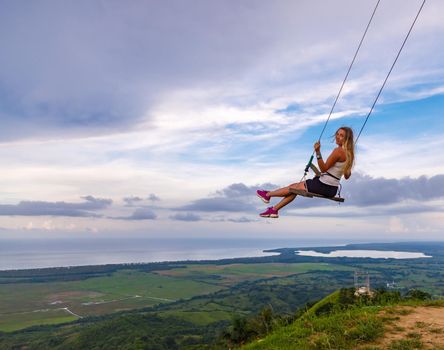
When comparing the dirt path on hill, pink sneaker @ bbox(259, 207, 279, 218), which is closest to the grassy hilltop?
the dirt path on hill

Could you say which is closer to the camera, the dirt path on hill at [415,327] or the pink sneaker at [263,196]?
the dirt path on hill at [415,327]

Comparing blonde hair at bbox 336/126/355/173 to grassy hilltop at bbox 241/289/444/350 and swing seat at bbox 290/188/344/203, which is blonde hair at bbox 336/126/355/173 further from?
grassy hilltop at bbox 241/289/444/350

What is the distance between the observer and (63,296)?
151 m

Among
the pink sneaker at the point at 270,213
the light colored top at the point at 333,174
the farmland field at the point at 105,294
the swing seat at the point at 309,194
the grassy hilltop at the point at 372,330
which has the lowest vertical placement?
the farmland field at the point at 105,294

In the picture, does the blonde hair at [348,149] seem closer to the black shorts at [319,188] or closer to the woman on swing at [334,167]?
the woman on swing at [334,167]

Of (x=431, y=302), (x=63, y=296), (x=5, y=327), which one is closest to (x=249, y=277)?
(x=63, y=296)

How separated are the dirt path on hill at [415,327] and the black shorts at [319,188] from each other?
2.88 metres

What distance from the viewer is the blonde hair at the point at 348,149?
8750mm

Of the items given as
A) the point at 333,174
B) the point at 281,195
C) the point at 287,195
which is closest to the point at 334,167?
the point at 333,174

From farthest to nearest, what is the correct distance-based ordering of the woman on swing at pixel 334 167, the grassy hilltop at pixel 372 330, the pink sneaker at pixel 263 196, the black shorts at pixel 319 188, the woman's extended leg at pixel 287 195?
the pink sneaker at pixel 263 196
the woman's extended leg at pixel 287 195
the black shorts at pixel 319 188
the woman on swing at pixel 334 167
the grassy hilltop at pixel 372 330

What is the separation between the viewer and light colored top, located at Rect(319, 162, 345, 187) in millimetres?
8823

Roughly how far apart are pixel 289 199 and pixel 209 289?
151 m

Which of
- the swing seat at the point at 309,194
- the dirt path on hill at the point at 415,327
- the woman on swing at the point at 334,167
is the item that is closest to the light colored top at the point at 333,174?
the woman on swing at the point at 334,167

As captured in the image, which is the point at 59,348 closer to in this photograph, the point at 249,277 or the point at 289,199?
the point at 289,199
